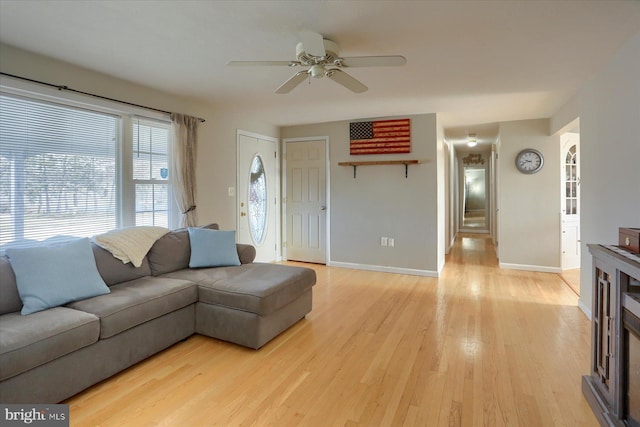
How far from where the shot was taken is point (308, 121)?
17.7ft

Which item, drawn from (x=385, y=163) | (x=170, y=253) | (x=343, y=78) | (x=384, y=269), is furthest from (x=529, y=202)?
(x=170, y=253)

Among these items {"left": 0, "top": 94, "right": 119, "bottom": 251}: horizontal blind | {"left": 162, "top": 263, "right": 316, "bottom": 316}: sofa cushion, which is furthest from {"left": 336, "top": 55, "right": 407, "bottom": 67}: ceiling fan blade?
{"left": 0, "top": 94, "right": 119, "bottom": 251}: horizontal blind

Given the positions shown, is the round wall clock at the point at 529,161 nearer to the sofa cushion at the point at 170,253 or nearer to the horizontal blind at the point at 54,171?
the sofa cushion at the point at 170,253

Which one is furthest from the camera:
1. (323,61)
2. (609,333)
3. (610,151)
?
(610,151)

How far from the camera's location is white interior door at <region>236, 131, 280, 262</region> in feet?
16.4

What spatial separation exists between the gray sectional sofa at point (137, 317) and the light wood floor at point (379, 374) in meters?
0.14

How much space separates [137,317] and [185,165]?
6.81ft

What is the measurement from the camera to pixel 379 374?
2.26 m

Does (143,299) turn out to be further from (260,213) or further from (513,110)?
(513,110)

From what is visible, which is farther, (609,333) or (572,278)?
(572,278)

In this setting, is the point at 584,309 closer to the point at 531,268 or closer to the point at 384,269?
the point at 531,268

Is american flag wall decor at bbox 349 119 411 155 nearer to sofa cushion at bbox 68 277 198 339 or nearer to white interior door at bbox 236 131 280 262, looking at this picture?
white interior door at bbox 236 131 280 262

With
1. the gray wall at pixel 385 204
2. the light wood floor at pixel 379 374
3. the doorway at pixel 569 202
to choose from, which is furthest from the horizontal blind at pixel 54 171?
the doorway at pixel 569 202

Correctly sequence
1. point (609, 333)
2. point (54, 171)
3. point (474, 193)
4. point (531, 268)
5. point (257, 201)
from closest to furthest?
point (609, 333), point (54, 171), point (531, 268), point (257, 201), point (474, 193)
